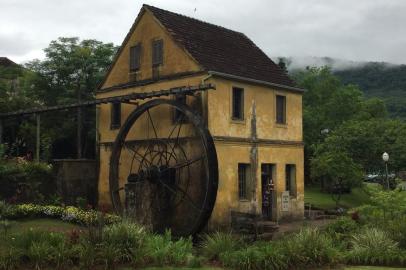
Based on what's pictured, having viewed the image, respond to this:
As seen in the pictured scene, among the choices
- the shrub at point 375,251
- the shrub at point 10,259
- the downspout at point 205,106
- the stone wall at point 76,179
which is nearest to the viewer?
the shrub at point 10,259

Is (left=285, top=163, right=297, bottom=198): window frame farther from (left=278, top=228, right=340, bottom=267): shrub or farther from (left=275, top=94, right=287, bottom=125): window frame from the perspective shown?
(left=278, top=228, right=340, bottom=267): shrub

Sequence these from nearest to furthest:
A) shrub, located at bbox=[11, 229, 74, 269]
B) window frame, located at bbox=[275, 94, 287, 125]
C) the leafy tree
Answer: shrub, located at bbox=[11, 229, 74, 269] < window frame, located at bbox=[275, 94, 287, 125] < the leafy tree

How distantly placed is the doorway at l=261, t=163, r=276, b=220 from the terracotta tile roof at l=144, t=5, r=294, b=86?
408 cm

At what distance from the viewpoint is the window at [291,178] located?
25.9 meters

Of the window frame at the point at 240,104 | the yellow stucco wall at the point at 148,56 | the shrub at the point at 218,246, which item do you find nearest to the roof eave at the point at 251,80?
the window frame at the point at 240,104

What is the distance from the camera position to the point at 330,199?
118ft

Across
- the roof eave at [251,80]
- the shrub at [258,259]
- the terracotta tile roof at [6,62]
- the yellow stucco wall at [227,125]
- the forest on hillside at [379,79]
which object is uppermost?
the forest on hillside at [379,79]

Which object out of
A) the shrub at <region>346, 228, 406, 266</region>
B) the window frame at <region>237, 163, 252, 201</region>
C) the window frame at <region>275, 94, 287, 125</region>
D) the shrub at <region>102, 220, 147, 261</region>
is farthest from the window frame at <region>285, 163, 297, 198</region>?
the shrub at <region>102, 220, 147, 261</region>

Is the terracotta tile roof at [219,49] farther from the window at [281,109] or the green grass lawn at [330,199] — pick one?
the green grass lawn at [330,199]

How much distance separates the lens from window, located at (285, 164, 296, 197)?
84.9ft

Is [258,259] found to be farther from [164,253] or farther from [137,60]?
[137,60]

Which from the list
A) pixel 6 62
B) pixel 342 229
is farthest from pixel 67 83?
pixel 342 229

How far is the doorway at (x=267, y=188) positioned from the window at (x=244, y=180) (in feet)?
3.95

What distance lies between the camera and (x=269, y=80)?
80.8ft
